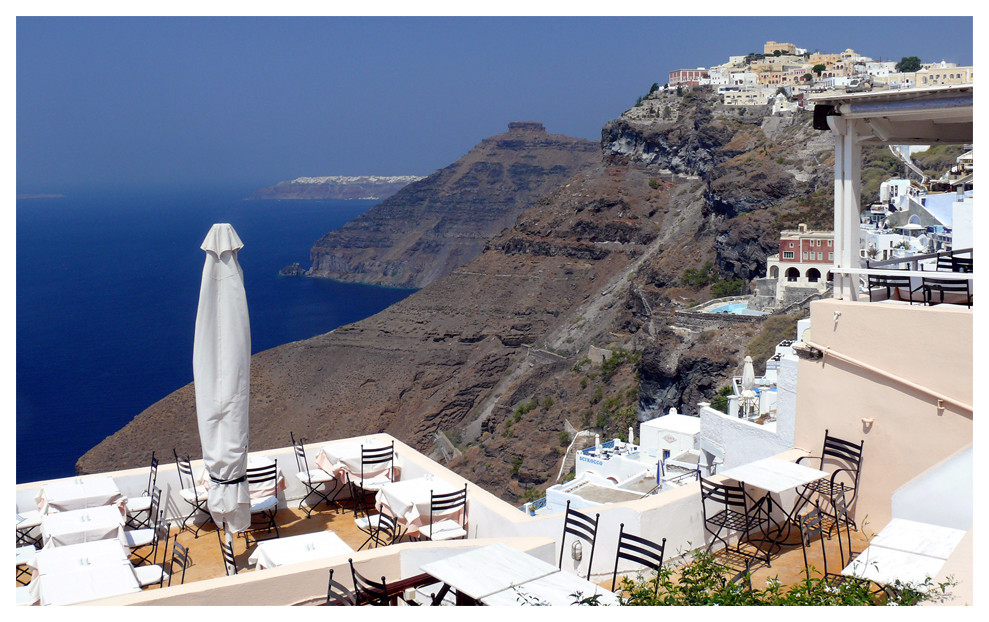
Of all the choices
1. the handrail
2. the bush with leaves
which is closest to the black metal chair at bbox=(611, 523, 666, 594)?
the bush with leaves

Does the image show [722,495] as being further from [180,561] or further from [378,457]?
[180,561]

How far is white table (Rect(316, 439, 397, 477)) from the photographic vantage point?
22.0 ft

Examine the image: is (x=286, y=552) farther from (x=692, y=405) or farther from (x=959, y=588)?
(x=692, y=405)

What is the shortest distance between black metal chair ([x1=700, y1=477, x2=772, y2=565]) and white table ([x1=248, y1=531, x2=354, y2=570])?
2167 millimetres

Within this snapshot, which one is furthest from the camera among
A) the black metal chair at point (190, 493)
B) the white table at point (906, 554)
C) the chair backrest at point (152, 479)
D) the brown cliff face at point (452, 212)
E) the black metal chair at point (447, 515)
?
the brown cliff face at point (452, 212)

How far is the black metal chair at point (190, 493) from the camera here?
6.44 metres

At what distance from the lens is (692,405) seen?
31.8m

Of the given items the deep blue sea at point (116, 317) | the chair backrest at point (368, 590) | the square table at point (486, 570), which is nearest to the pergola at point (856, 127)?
the square table at point (486, 570)

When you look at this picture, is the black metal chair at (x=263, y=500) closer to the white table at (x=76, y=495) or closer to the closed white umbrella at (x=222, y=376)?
the closed white umbrella at (x=222, y=376)

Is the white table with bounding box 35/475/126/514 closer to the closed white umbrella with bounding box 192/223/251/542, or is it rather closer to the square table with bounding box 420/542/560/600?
the closed white umbrella with bounding box 192/223/251/542

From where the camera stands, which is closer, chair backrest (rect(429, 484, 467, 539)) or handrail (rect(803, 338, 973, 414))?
handrail (rect(803, 338, 973, 414))

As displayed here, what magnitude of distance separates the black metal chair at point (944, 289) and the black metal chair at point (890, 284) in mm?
87

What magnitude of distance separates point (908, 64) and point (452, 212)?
7405 centimetres

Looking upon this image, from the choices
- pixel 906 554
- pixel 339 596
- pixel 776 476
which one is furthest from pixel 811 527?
pixel 339 596
